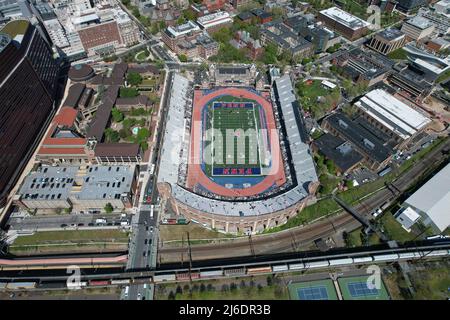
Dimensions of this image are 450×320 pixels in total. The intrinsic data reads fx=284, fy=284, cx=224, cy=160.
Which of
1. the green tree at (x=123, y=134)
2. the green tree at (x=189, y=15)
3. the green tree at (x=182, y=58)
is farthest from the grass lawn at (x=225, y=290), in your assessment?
the green tree at (x=189, y=15)

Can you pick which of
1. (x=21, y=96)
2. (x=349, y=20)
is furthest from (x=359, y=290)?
(x=349, y=20)

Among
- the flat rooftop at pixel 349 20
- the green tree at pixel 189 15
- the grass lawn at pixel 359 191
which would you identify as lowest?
the grass lawn at pixel 359 191

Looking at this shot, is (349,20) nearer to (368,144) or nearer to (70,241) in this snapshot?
(368,144)

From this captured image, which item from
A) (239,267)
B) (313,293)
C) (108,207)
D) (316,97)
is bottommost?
(313,293)

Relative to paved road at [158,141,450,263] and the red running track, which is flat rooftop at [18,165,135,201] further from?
paved road at [158,141,450,263]

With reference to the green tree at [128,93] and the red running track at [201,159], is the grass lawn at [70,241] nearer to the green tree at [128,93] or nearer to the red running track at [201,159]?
the red running track at [201,159]

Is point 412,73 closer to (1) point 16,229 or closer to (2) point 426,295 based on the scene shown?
(2) point 426,295

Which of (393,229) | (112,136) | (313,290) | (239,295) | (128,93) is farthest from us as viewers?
(128,93)
